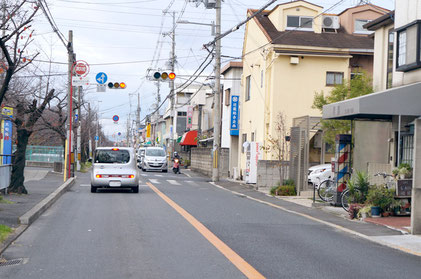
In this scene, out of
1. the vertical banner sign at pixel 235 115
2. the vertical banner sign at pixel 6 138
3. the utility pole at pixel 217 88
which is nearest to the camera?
the vertical banner sign at pixel 6 138

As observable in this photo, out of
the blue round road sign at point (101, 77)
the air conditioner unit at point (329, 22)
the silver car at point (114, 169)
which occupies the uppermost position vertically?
the air conditioner unit at point (329, 22)

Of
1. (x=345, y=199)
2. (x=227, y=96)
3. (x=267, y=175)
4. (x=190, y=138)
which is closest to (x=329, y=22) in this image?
(x=227, y=96)

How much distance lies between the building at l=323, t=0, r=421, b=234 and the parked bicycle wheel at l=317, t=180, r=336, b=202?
1128mm

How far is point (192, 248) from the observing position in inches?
368

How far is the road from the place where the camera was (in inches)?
301

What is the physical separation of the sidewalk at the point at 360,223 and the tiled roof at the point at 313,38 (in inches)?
449

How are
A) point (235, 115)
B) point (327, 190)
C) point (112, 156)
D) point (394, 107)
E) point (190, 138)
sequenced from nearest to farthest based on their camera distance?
point (394, 107)
point (327, 190)
point (112, 156)
point (235, 115)
point (190, 138)

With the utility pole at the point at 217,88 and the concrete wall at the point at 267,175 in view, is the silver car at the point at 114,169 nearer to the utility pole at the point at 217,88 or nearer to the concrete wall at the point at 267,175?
the concrete wall at the point at 267,175

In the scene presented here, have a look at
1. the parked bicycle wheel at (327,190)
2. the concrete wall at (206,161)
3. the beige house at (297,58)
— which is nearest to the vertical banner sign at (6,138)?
the parked bicycle wheel at (327,190)

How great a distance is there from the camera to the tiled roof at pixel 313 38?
96.5ft

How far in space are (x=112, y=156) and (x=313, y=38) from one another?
14.6 m

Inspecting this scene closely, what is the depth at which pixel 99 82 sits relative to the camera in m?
28.4

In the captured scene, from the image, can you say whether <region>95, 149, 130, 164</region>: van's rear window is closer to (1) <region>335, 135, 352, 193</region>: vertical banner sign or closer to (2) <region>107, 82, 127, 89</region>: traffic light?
(2) <region>107, 82, 127, 89</region>: traffic light

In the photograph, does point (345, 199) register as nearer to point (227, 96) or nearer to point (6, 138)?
point (6, 138)
